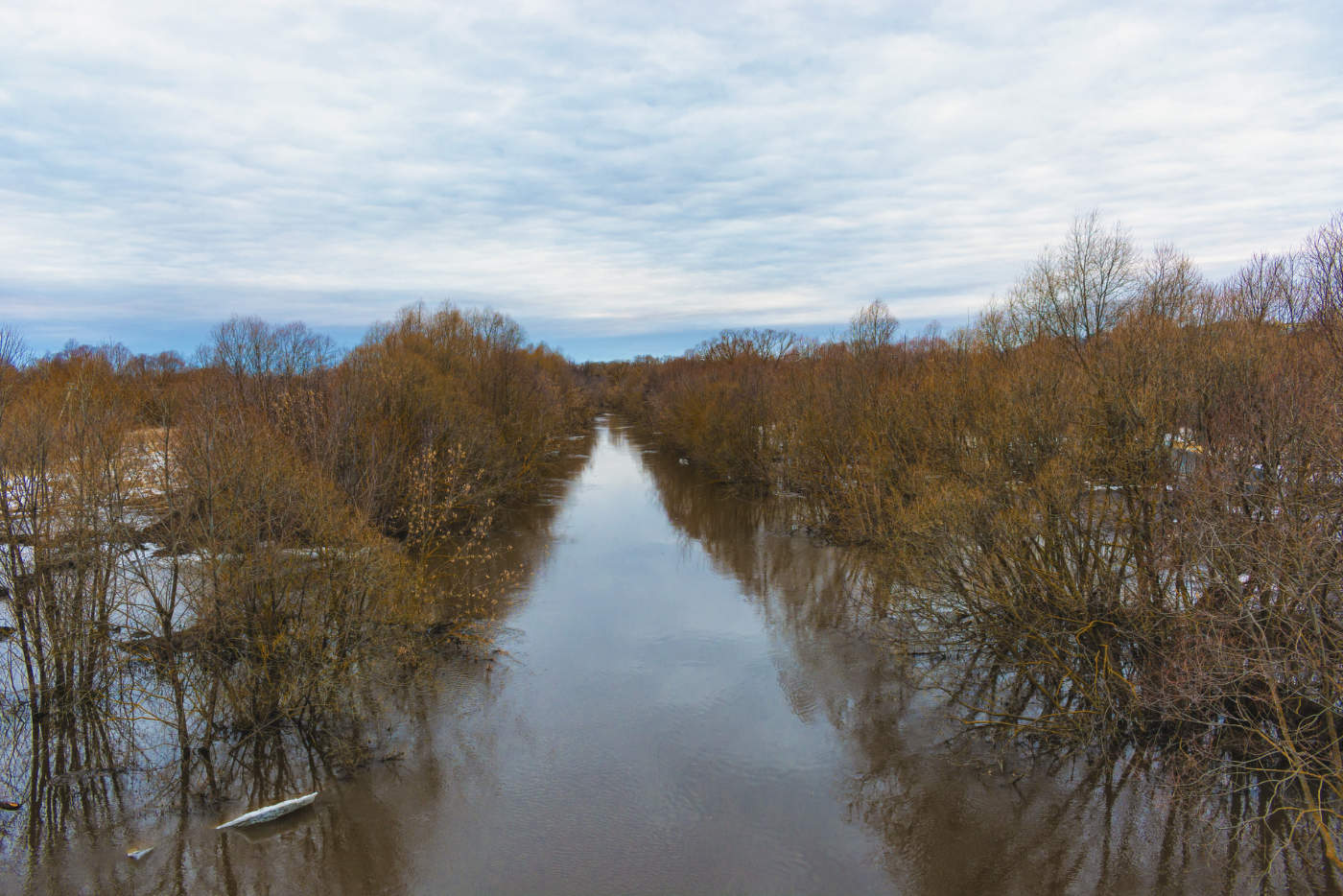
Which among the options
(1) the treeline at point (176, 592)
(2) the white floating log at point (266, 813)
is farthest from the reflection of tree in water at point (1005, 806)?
(1) the treeline at point (176, 592)

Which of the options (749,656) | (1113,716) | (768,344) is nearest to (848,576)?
(749,656)

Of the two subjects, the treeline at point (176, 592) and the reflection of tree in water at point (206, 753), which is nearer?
the reflection of tree in water at point (206, 753)

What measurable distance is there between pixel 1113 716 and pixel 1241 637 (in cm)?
203

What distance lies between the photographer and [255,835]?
346 inches

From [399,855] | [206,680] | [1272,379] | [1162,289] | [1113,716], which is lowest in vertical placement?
[399,855]

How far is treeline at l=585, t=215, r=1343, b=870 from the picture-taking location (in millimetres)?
7953

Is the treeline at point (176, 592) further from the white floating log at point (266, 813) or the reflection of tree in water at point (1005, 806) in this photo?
the reflection of tree in water at point (1005, 806)

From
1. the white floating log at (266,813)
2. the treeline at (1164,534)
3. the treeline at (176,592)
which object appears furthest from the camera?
the treeline at (176,592)

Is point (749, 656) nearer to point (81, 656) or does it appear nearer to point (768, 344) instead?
point (81, 656)

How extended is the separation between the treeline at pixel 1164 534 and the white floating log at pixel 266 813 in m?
9.51

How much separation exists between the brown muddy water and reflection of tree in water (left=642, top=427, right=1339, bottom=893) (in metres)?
0.03

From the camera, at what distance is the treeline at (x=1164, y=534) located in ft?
26.1

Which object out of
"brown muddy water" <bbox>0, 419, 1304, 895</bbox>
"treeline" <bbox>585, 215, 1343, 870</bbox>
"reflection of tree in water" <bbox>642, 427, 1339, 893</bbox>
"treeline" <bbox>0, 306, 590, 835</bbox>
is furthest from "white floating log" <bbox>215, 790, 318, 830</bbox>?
"treeline" <bbox>585, 215, 1343, 870</bbox>

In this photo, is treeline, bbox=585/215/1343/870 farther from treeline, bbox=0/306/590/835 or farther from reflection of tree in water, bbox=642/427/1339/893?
treeline, bbox=0/306/590/835
